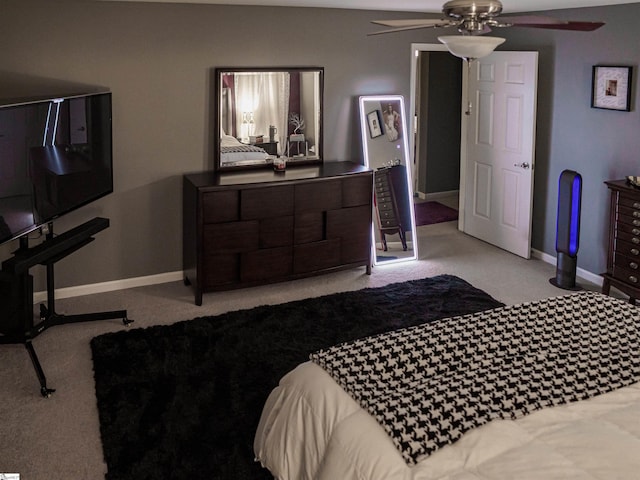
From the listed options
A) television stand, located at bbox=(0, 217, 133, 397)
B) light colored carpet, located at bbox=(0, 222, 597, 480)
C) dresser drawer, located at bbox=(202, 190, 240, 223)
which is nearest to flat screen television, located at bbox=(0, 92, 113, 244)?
television stand, located at bbox=(0, 217, 133, 397)

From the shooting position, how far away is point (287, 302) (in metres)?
4.85

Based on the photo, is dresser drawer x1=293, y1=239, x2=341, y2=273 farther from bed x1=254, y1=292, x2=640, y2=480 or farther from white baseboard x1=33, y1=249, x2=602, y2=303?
bed x1=254, y1=292, x2=640, y2=480

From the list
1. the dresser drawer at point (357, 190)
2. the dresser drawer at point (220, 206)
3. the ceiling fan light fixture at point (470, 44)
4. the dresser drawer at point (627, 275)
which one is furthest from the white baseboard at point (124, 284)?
the ceiling fan light fixture at point (470, 44)

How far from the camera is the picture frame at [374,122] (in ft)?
18.8

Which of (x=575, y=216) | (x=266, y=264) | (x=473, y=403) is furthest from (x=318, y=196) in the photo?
(x=473, y=403)

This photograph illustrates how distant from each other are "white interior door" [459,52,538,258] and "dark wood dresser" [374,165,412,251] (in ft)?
3.05

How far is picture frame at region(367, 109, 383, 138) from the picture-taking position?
5.72 metres

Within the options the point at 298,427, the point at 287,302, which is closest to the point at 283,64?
the point at 287,302

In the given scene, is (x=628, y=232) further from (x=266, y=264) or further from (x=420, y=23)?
(x=420, y=23)

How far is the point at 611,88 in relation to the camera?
491 cm

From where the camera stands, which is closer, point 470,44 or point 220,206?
point 470,44

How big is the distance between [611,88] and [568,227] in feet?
3.55

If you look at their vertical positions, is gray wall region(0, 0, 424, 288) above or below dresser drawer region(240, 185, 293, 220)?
above

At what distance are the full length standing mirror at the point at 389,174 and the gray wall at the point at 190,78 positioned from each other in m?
0.20
